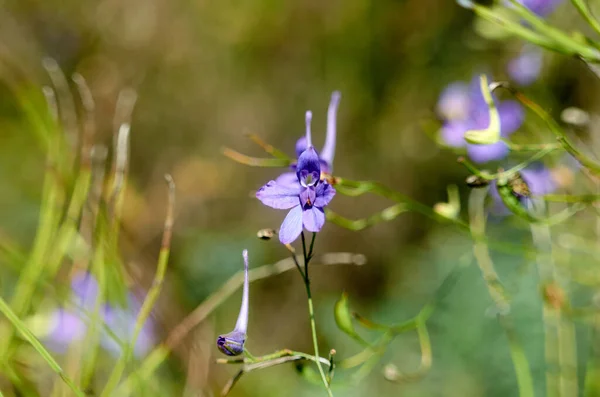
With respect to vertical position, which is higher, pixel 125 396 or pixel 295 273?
pixel 125 396

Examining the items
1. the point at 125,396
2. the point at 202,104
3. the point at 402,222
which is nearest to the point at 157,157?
the point at 202,104

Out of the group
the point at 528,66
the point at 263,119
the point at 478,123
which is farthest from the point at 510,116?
the point at 263,119

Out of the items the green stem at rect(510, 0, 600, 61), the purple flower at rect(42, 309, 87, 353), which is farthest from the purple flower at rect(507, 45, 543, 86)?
the purple flower at rect(42, 309, 87, 353)

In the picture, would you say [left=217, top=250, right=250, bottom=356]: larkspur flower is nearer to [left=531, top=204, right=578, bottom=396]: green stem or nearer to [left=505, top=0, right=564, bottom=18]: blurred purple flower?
[left=531, top=204, right=578, bottom=396]: green stem

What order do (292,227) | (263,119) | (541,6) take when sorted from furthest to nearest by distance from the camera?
(263,119)
(541,6)
(292,227)

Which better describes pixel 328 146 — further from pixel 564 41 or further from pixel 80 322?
pixel 80 322

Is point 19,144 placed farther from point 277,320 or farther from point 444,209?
point 444,209

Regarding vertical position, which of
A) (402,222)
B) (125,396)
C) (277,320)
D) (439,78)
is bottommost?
(277,320)
